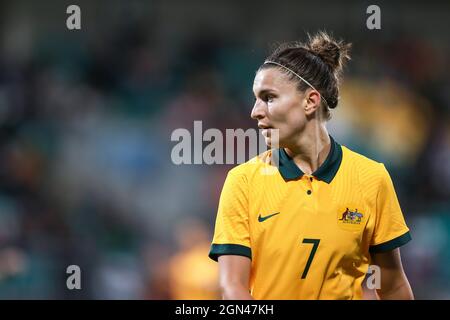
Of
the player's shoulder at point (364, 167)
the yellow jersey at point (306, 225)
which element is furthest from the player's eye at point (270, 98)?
the player's shoulder at point (364, 167)

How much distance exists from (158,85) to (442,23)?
2.71 metres

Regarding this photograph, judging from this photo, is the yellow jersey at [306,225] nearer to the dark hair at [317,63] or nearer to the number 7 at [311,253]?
the number 7 at [311,253]

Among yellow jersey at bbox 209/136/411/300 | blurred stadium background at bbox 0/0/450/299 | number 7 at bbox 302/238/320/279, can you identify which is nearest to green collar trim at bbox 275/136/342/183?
yellow jersey at bbox 209/136/411/300

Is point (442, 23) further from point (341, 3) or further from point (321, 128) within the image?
point (321, 128)

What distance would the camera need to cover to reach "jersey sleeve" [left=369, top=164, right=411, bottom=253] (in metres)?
2.75

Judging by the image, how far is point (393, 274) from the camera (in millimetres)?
2795

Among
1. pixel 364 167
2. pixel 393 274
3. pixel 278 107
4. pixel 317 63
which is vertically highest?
pixel 317 63

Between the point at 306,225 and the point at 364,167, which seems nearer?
the point at 306,225

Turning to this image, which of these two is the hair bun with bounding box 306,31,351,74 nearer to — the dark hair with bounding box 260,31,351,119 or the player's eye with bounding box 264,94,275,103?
the dark hair with bounding box 260,31,351,119

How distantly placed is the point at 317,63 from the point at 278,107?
11.1 inches

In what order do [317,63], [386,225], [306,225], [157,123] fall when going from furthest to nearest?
[157,123], [317,63], [386,225], [306,225]

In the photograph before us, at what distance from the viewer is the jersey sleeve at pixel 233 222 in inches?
103

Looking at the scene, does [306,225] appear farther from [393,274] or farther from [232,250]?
[393,274]

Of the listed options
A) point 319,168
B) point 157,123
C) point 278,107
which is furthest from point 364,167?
point 157,123
